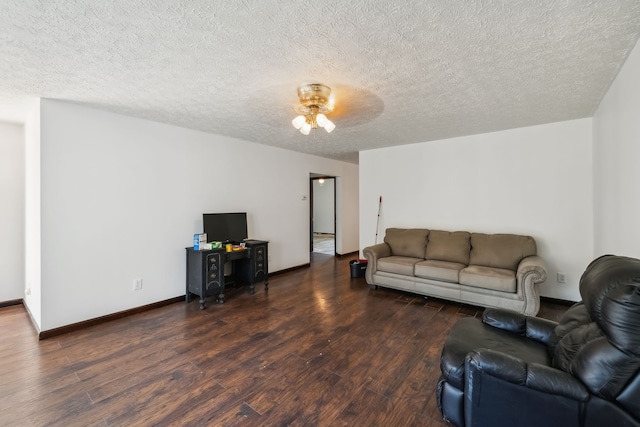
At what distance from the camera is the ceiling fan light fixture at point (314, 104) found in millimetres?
2492

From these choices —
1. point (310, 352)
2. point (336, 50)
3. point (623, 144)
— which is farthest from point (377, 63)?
point (310, 352)

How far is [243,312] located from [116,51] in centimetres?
285

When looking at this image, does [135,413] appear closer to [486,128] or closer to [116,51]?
[116,51]

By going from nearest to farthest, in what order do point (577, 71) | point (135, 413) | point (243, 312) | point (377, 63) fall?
point (135, 413)
point (377, 63)
point (577, 71)
point (243, 312)

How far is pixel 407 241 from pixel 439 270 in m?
0.88

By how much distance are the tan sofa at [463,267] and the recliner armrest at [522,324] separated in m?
1.47

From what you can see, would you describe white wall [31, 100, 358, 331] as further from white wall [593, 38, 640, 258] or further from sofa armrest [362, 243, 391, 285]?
white wall [593, 38, 640, 258]

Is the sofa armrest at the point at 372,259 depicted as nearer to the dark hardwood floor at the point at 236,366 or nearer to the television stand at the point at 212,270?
the dark hardwood floor at the point at 236,366

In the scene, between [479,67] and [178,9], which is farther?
[479,67]

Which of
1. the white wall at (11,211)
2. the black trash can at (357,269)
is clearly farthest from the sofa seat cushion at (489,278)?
the white wall at (11,211)

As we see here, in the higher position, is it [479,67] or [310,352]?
[479,67]

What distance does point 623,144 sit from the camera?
2.30m

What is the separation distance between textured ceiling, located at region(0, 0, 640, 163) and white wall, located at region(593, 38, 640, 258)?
174mm

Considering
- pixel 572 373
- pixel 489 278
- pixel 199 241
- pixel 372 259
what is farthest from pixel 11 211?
pixel 489 278
